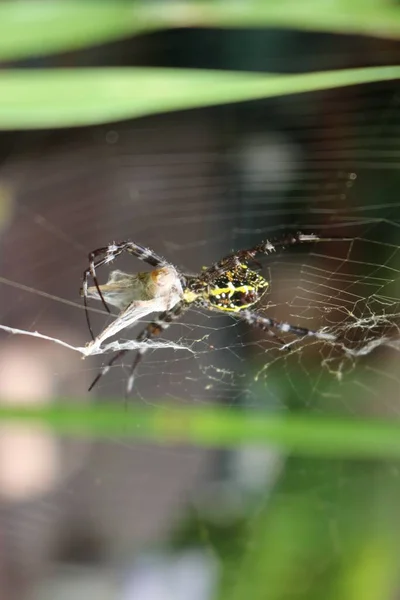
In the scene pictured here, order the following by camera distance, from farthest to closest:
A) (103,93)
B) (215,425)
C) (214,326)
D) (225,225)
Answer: (225,225)
(214,326)
(103,93)
(215,425)

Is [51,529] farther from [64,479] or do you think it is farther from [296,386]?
[296,386]

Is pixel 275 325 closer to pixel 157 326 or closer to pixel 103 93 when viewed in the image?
pixel 157 326

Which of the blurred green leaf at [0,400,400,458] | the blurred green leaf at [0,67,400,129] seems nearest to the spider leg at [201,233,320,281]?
the blurred green leaf at [0,67,400,129]

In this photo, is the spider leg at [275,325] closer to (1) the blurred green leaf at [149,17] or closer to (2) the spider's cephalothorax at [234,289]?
(2) the spider's cephalothorax at [234,289]

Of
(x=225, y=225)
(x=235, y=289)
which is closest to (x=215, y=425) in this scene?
(x=235, y=289)

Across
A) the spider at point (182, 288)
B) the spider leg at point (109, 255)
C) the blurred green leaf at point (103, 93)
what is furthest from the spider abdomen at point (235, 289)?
the blurred green leaf at point (103, 93)

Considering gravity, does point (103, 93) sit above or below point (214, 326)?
above

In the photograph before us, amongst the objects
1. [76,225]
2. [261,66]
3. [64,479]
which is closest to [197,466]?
[64,479]
